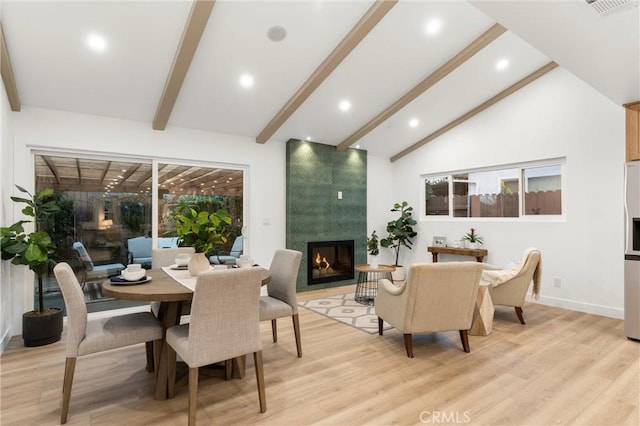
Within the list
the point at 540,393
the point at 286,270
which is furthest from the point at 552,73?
the point at 286,270

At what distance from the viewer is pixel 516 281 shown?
3.85m

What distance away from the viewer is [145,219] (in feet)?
14.8

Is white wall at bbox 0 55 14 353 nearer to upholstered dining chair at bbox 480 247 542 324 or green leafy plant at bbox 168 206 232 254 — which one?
green leafy plant at bbox 168 206 232 254

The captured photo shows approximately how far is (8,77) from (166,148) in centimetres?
169

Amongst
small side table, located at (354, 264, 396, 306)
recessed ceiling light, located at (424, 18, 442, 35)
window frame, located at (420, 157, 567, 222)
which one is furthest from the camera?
window frame, located at (420, 157, 567, 222)

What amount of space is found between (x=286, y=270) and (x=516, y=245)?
385 centimetres

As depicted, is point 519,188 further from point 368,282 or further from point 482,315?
point 368,282

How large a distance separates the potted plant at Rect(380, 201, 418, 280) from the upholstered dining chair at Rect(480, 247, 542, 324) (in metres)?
2.52

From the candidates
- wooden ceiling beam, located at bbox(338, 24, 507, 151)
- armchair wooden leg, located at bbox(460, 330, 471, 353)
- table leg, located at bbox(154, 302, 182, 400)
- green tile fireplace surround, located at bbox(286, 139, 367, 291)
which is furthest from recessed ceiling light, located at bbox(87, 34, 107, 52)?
armchair wooden leg, located at bbox(460, 330, 471, 353)

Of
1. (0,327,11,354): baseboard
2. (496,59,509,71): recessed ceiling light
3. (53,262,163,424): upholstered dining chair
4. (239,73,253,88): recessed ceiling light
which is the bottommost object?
(0,327,11,354): baseboard

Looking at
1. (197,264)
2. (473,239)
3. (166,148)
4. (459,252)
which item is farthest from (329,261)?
(197,264)

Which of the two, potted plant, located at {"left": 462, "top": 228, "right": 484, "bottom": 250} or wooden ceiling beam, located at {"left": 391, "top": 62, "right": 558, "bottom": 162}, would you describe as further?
potted plant, located at {"left": 462, "top": 228, "right": 484, "bottom": 250}

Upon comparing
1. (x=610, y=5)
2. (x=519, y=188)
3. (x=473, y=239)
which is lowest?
(x=473, y=239)

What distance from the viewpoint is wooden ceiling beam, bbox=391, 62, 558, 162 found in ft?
15.5
